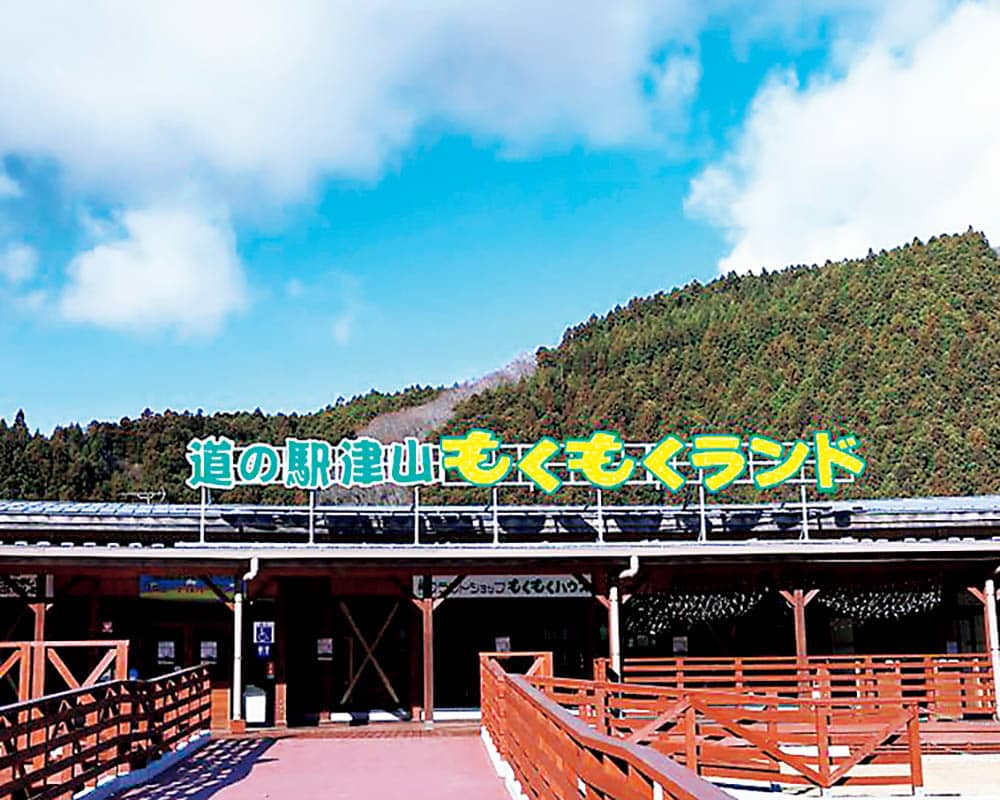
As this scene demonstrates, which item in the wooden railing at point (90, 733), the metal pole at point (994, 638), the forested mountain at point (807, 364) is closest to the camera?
the wooden railing at point (90, 733)

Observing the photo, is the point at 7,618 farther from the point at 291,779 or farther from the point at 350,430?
the point at 350,430

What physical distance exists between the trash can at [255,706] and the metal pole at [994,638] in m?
10.3

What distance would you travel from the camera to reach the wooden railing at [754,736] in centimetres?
1094

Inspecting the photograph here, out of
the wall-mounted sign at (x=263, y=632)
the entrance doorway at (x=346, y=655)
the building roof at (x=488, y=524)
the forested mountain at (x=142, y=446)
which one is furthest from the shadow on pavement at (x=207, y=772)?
the forested mountain at (x=142, y=446)

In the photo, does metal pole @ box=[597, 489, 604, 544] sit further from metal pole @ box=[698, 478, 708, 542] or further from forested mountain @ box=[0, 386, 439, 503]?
forested mountain @ box=[0, 386, 439, 503]

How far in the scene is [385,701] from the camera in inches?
751

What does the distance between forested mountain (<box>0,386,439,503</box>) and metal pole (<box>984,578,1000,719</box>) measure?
3579 cm

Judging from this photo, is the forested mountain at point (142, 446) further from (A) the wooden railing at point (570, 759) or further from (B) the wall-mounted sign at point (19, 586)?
(A) the wooden railing at point (570, 759)

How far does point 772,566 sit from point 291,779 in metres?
8.61

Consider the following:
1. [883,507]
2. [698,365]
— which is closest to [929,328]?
[698,365]

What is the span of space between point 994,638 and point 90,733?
12.4 metres

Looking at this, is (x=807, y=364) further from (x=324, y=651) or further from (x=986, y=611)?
(x=324, y=651)

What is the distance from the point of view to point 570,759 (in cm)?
626

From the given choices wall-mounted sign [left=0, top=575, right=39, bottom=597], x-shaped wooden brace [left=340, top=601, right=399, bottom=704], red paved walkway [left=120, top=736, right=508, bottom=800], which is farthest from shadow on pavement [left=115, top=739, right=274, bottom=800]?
wall-mounted sign [left=0, top=575, right=39, bottom=597]
